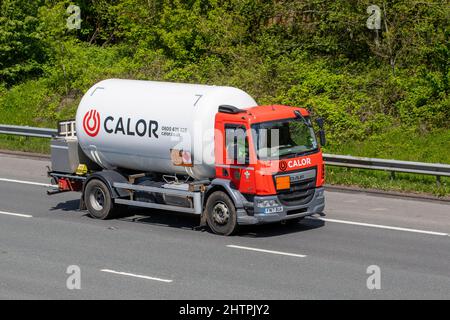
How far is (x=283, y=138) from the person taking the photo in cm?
1967

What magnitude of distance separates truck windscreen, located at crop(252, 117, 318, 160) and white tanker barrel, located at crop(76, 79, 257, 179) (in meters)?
0.91

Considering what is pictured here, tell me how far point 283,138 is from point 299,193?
3.63 ft

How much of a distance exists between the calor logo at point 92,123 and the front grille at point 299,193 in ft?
14.3

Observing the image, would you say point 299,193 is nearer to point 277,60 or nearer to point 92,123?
point 92,123

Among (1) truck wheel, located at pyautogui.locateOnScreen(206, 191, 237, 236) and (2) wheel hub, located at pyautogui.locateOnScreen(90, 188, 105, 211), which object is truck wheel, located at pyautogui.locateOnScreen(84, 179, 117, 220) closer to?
(2) wheel hub, located at pyautogui.locateOnScreen(90, 188, 105, 211)

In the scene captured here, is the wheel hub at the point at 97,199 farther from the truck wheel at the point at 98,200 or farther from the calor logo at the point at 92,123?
the calor logo at the point at 92,123

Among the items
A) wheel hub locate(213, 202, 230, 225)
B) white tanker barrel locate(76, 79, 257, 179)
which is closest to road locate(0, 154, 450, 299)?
wheel hub locate(213, 202, 230, 225)

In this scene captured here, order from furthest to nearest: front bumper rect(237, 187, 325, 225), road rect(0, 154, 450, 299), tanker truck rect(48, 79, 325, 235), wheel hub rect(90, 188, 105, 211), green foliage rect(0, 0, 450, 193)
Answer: green foliage rect(0, 0, 450, 193) < wheel hub rect(90, 188, 105, 211) < tanker truck rect(48, 79, 325, 235) < front bumper rect(237, 187, 325, 225) < road rect(0, 154, 450, 299)

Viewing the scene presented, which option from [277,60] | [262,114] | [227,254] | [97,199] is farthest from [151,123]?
[277,60]

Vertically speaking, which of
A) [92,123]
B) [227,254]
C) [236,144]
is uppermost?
[92,123]

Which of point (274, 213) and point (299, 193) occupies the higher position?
point (299, 193)

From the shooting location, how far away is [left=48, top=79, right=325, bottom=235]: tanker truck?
19250 mm
